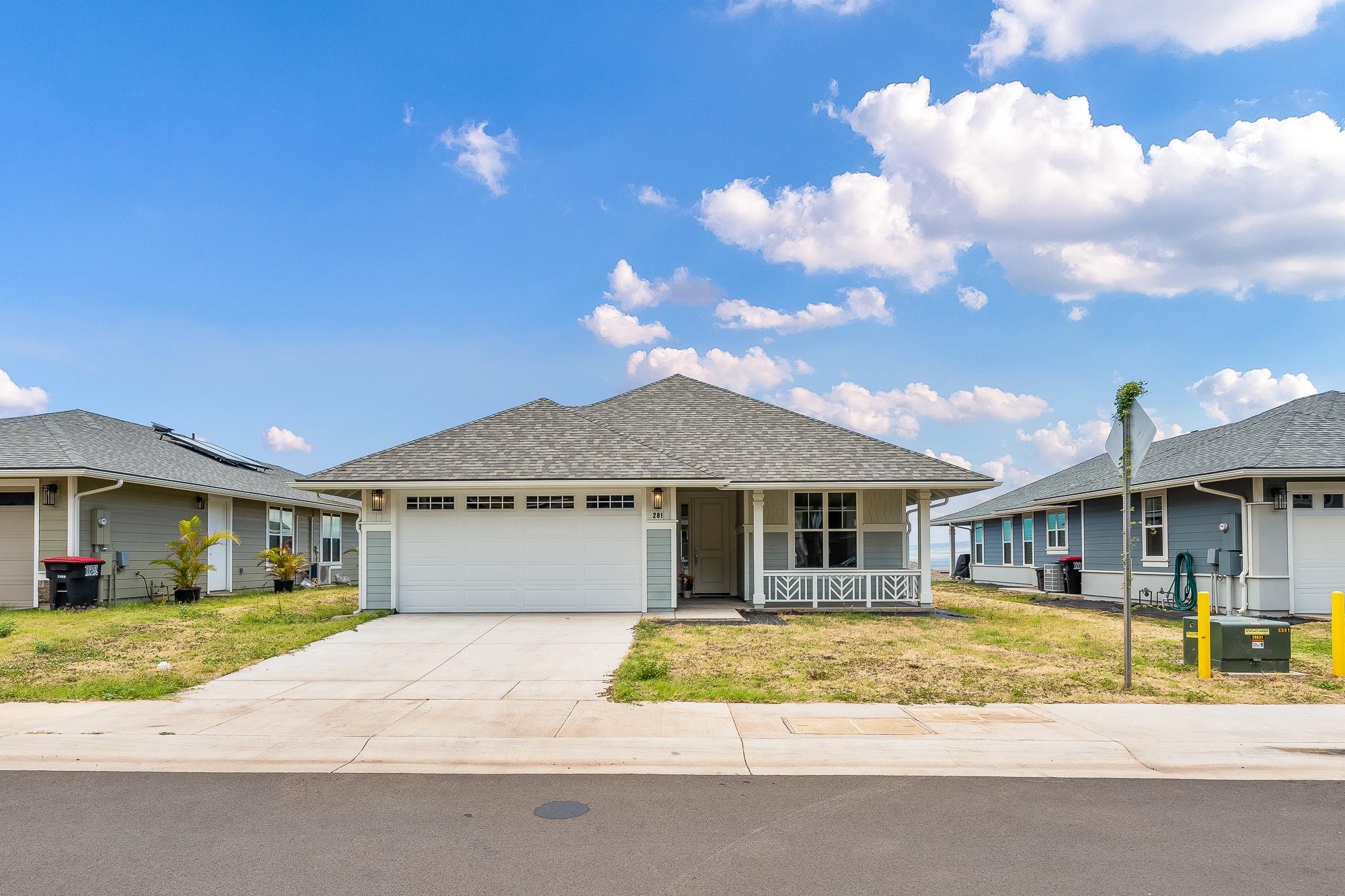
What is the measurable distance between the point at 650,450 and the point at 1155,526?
42.4 ft

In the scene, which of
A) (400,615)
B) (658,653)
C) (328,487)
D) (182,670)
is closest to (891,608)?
(658,653)

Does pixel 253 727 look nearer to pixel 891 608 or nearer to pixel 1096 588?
pixel 891 608

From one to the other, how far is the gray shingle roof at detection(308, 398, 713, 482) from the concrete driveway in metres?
2.83

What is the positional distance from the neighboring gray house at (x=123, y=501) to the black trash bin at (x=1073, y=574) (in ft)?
68.6

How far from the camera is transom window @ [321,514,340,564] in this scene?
102 ft

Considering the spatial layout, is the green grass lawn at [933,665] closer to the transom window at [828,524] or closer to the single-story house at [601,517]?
the single-story house at [601,517]

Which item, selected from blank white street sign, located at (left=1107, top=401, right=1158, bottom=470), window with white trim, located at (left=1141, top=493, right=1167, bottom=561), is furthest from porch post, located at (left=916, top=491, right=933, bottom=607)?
blank white street sign, located at (left=1107, top=401, right=1158, bottom=470)

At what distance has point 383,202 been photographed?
2042cm

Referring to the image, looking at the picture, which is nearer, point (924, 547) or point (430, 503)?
point (430, 503)

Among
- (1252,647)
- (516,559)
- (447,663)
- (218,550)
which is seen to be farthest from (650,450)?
(218,550)

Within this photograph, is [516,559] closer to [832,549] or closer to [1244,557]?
[832,549]

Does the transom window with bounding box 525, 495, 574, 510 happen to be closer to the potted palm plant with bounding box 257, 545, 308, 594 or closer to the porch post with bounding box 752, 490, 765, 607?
the porch post with bounding box 752, 490, 765, 607

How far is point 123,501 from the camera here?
66.0 ft

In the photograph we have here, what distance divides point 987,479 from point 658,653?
30.0 ft
